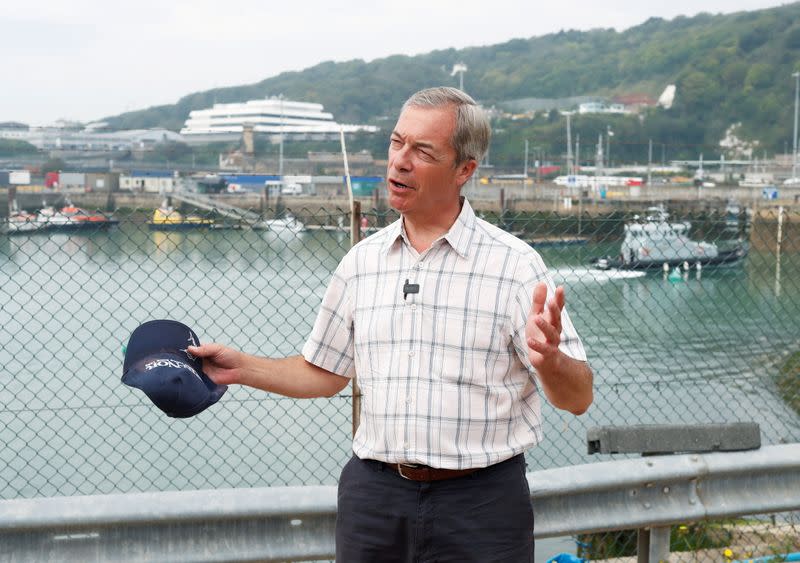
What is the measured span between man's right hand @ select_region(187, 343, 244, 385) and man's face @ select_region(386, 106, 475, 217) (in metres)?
0.51

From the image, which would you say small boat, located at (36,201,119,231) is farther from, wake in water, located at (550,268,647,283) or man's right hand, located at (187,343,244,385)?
wake in water, located at (550,268,647,283)

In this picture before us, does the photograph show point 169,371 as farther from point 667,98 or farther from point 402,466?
point 667,98

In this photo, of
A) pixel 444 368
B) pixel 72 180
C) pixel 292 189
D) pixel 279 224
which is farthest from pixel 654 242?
pixel 292 189

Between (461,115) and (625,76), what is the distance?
320 ft

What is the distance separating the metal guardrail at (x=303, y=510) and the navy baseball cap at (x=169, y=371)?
790mm

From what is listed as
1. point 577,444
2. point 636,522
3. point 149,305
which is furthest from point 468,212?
point 149,305

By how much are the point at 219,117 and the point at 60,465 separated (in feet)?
176

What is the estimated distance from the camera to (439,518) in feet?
6.93

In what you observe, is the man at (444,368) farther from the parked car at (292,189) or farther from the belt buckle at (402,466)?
the parked car at (292,189)

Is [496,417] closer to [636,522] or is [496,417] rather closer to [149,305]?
[636,522]

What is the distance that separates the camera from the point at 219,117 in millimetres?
62500

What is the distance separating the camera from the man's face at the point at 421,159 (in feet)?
6.86

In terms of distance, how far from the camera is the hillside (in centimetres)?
6162

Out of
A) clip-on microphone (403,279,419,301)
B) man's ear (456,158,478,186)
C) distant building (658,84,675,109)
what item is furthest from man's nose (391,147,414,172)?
distant building (658,84,675,109)
